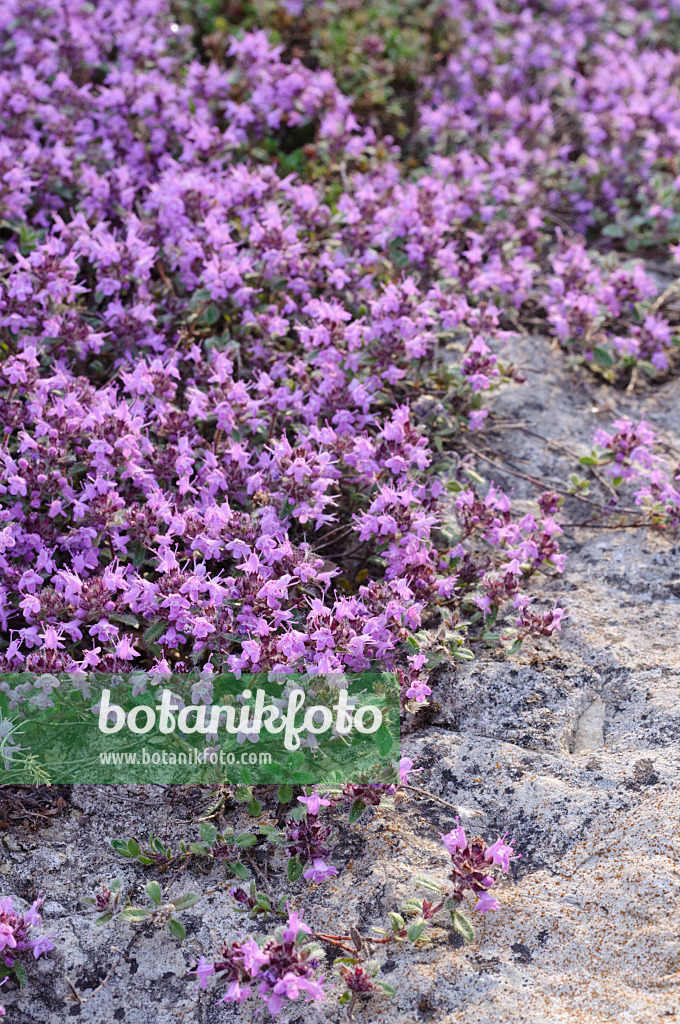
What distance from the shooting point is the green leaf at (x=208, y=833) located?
9.55ft

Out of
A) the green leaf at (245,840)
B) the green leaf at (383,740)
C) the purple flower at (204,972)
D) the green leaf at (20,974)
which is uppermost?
the green leaf at (383,740)

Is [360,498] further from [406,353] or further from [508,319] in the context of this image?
[508,319]

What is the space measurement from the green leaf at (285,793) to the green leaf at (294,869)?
0.19 meters

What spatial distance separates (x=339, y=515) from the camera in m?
3.83

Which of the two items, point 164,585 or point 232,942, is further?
point 164,585

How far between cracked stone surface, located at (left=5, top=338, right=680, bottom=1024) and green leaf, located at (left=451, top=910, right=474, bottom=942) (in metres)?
0.06

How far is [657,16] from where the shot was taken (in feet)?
23.5

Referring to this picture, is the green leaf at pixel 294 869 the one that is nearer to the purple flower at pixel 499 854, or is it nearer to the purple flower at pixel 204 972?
the purple flower at pixel 204 972

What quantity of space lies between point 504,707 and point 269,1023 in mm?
1285

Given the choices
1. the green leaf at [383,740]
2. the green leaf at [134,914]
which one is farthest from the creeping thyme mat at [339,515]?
the green leaf at [383,740]

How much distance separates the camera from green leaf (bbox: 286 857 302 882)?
2.85m

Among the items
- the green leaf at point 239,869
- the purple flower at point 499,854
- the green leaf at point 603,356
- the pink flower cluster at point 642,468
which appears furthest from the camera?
the green leaf at point 603,356

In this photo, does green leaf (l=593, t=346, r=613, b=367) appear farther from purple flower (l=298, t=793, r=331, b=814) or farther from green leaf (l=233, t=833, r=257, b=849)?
green leaf (l=233, t=833, r=257, b=849)

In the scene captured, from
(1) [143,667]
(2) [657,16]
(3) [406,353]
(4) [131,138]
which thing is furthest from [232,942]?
(2) [657,16]
